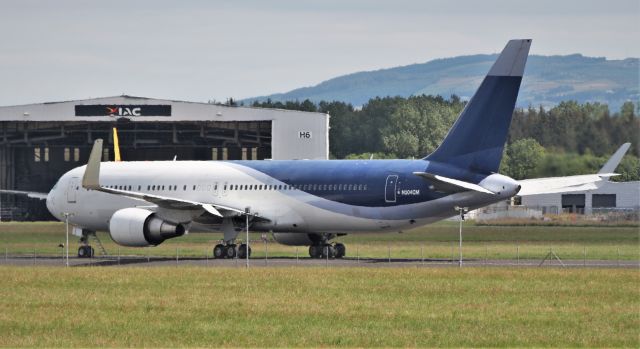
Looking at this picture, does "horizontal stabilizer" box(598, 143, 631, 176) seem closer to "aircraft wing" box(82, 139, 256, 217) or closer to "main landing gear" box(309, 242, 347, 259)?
"main landing gear" box(309, 242, 347, 259)

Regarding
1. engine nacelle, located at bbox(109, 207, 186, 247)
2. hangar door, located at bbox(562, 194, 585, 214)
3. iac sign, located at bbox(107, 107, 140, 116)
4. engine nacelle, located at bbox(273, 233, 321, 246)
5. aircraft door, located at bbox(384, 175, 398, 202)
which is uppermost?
iac sign, located at bbox(107, 107, 140, 116)

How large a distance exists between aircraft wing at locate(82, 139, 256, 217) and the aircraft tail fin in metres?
10.1

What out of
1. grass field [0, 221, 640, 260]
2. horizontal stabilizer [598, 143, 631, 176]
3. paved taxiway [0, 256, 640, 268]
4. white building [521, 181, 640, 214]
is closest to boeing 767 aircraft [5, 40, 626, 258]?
horizontal stabilizer [598, 143, 631, 176]

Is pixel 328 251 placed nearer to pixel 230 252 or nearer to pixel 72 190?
pixel 230 252

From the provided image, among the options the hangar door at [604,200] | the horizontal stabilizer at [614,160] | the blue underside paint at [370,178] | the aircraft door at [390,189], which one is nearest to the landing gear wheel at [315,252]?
the blue underside paint at [370,178]

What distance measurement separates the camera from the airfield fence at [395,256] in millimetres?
47844

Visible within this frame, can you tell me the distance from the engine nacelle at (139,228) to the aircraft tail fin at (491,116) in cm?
1188

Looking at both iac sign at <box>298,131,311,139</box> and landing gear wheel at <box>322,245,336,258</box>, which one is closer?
landing gear wheel at <box>322,245,336,258</box>

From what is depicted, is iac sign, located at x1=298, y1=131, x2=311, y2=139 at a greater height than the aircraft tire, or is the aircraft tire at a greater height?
iac sign, located at x1=298, y1=131, x2=311, y2=139

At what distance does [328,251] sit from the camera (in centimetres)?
5297

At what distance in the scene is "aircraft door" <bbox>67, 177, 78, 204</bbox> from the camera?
57.0 metres

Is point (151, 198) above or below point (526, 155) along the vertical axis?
below

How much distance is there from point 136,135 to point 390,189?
141 feet

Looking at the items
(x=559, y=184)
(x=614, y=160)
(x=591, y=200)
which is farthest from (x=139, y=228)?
(x=591, y=200)
